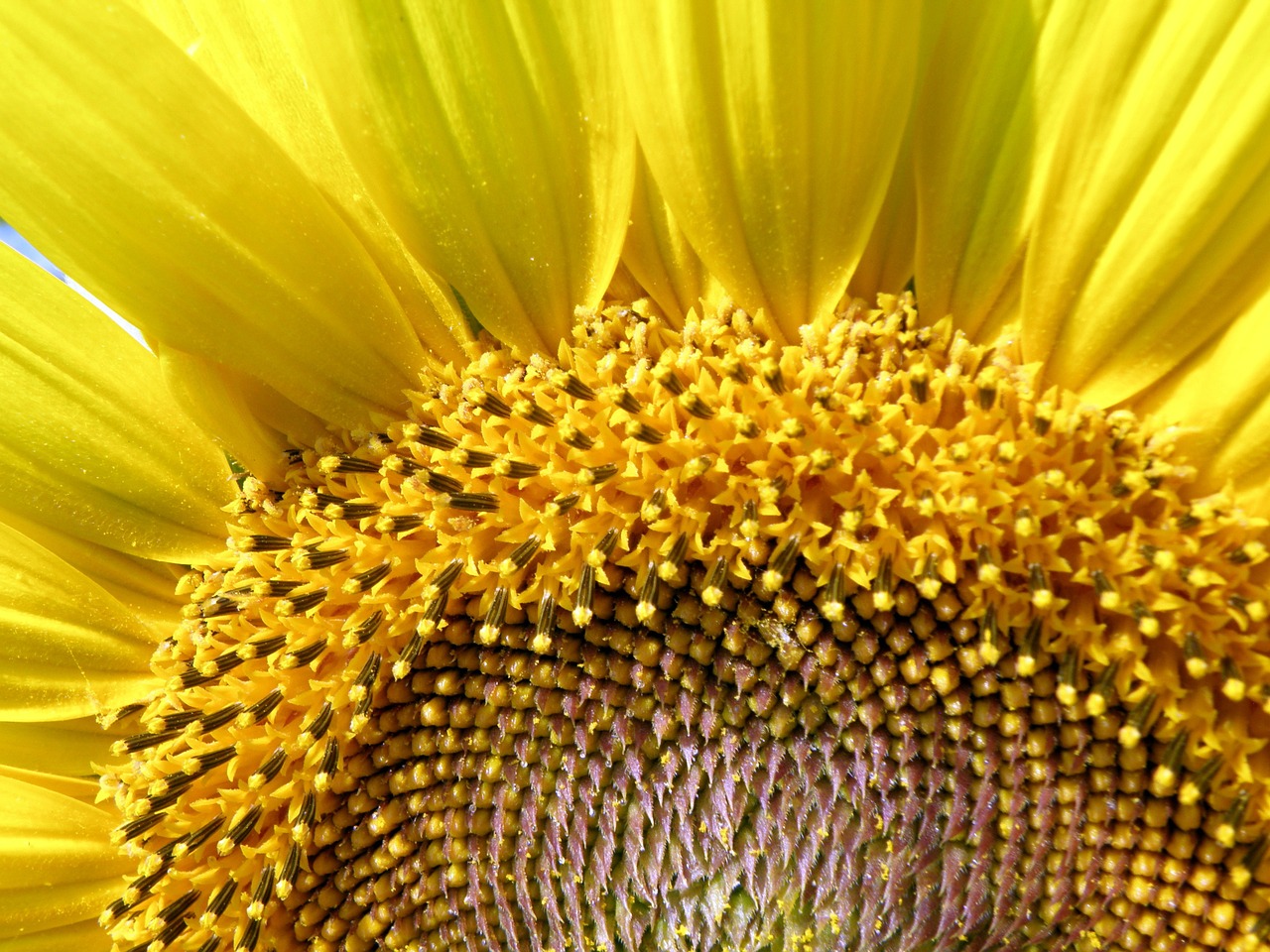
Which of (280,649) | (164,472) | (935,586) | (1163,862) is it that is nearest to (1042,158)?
(935,586)

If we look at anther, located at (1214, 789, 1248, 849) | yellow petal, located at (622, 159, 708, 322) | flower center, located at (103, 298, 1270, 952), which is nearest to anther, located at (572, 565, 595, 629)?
flower center, located at (103, 298, 1270, 952)

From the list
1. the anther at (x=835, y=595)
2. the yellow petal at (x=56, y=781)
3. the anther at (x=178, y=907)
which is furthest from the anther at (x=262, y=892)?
the anther at (x=835, y=595)

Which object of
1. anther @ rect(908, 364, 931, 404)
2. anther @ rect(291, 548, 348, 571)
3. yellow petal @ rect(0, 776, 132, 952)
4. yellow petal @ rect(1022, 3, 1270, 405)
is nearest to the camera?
yellow petal @ rect(1022, 3, 1270, 405)

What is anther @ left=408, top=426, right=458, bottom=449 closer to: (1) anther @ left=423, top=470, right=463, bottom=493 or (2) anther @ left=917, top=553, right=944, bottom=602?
(1) anther @ left=423, top=470, right=463, bottom=493

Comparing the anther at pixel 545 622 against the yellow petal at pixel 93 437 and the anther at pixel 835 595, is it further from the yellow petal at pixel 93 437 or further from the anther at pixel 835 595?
the yellow petal at pixel 93 437

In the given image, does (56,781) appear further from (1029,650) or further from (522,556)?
(1029,650)

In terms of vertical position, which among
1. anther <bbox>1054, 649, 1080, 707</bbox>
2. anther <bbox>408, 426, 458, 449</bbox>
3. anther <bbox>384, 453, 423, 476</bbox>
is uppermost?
anther <bbox>408, 426, 458, 449</bbox>

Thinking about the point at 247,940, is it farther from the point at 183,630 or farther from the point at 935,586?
the point at 935,586
